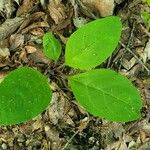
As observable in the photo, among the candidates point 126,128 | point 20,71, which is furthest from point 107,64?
point 20,71

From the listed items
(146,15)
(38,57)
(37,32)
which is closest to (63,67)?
(38,57)

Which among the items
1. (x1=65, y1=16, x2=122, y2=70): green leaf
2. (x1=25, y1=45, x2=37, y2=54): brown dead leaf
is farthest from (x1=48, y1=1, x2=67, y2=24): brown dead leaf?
(x1=65, y1=16, x2=122, y2=70): green leaf

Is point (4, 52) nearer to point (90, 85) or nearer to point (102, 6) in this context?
point (90, 85)

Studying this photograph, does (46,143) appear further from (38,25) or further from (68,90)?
(38,25)

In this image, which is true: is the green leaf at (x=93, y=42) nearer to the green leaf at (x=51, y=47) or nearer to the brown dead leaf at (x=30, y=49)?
the green leaf at (x=51, y=47)

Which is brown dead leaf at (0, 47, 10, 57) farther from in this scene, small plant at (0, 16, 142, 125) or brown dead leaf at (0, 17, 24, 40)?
small plant at (0, 16, 142, 125)

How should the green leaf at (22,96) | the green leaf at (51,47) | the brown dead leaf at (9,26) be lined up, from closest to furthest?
1. the green leaf at (22,96)
2. the green leaf at (51,47)
3. the brown dead leaf at (9,26)

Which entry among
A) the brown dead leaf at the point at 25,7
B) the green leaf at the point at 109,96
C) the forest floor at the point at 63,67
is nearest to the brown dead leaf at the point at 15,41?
the forest floor at the point at 63,67
